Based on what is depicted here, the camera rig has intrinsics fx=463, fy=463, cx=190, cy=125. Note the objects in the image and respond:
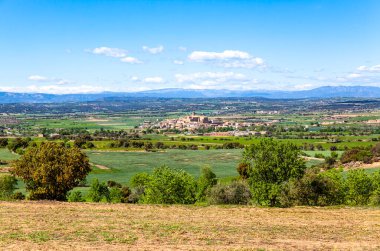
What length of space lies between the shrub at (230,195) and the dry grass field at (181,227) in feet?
33.0

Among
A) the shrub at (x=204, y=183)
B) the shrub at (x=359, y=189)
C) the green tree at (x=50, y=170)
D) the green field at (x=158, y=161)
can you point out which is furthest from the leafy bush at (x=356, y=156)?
the green tree at (x=50, y=170)

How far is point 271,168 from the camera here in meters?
45.3

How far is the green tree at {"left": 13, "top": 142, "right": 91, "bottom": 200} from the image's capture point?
44.4 m

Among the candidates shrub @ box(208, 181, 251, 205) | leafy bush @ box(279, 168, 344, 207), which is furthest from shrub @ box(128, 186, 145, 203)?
leafy bush @ box(279, 168, 344, 207)

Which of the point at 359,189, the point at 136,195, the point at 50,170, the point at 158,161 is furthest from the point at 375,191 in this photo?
the point at 158,161

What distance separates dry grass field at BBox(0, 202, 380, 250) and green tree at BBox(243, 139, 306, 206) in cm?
601

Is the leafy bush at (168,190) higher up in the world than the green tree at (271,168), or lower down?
lower down

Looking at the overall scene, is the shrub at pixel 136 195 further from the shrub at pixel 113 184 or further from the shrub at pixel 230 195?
the shrub at pixel 230 195

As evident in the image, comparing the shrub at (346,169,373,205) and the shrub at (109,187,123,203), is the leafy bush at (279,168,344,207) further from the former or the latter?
the shrub at (109,187,123,203)

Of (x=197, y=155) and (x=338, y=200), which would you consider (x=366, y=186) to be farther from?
(x=197, y=155)

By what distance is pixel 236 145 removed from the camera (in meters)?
144

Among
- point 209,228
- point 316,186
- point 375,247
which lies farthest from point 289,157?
point 375,247

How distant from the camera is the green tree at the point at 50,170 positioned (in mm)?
44406

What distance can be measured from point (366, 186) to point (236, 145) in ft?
303
